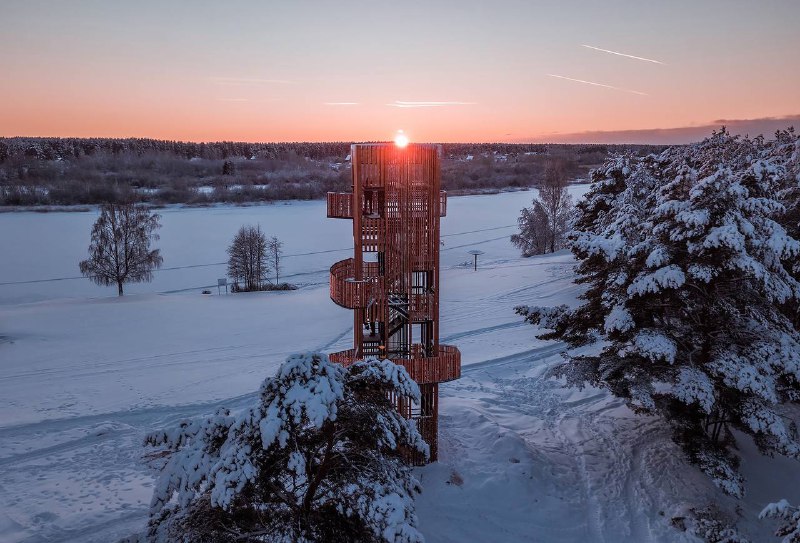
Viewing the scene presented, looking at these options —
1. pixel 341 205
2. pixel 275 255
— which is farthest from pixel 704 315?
pixel 275 255

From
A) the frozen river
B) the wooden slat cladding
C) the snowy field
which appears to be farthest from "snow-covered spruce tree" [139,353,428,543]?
the frozen river

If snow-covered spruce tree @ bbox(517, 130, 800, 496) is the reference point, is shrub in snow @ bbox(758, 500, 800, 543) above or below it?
below

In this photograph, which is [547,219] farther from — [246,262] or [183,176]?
[183,176]

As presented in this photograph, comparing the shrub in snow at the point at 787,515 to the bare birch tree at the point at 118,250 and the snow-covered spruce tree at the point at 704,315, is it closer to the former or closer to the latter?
the snow-covered spruce tree at the point at 704,315

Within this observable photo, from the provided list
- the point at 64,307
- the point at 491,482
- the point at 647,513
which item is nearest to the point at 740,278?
the point at 647,513

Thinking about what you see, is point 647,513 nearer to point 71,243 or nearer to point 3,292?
point 3,292

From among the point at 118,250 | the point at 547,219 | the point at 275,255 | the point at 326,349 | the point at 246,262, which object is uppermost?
the point at 547,219

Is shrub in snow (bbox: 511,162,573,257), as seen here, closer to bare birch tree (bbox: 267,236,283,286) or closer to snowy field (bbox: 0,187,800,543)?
snowy field (bbox: 0,187,800,543)
